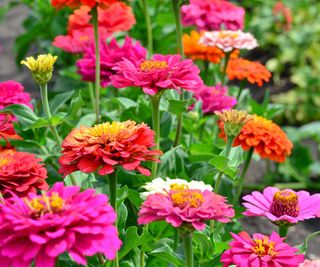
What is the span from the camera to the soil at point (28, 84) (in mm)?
2285

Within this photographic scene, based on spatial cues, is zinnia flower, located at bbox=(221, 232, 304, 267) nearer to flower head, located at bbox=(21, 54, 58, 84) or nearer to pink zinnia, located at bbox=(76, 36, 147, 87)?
flower head, located at bbox=(21, 54, 58, 84)

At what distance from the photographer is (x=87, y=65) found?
62.4 inches

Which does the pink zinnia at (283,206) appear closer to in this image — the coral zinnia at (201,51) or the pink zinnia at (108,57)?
the pink zinnia at (108,57)

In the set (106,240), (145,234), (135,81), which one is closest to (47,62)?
(135,81)

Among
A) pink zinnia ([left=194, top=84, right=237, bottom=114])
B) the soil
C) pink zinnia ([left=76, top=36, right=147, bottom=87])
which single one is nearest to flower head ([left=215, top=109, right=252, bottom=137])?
pink zinnia ([left=76, top=36, right=147, bottom=87])

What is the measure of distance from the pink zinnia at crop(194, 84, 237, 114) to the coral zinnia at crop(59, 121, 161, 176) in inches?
25.7

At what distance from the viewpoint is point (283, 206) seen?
106cm

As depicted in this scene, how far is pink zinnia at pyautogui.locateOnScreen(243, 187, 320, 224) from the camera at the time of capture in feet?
3.48

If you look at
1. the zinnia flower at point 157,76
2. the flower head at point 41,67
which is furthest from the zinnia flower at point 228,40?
the flower head at point 41,67

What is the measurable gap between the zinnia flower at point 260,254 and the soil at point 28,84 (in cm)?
123

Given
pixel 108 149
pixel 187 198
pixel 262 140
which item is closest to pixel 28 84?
pixel 262 140

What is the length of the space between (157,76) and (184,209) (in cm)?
34

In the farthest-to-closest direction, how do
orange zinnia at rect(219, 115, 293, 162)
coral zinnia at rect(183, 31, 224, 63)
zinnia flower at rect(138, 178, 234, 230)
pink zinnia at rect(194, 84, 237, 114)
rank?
coral zinnia at rect(183, 31, 224, 63) → pink zinnia at rect(194, 84, 237, 114) → orange zinnia at rect(219, 115, 293, 162) → zinnia flower at rect(138, 178, 234, 230)

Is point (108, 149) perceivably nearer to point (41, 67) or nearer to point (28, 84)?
point (41, 67)
